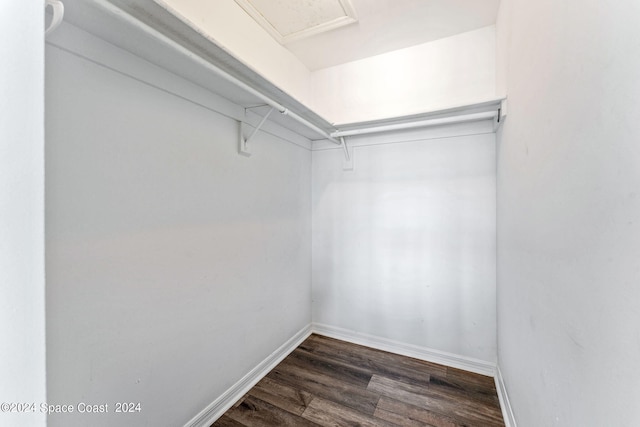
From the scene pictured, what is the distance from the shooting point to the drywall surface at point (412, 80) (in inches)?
76.2

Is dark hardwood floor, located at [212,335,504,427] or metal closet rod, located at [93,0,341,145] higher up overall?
metal closet rod, located at [93,0,341,145]

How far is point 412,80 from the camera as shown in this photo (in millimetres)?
2146

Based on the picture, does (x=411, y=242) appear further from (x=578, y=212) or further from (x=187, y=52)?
(x=187, y=52)

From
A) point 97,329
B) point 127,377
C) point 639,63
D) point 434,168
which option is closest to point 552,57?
point 639,63

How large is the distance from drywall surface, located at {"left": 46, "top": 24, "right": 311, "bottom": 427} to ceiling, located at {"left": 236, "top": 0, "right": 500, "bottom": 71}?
944 mm

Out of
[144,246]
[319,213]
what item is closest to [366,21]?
[319,213]

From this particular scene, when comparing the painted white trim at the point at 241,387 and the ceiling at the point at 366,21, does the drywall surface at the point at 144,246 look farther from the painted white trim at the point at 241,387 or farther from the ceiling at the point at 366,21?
the ceiling at the point at 366,21

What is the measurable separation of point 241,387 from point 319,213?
5.25 ft

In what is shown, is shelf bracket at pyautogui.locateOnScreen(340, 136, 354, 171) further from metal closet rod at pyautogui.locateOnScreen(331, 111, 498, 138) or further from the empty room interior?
metal closet rod at pyautogui.locateOnScreen(331, 111, 498, 138)

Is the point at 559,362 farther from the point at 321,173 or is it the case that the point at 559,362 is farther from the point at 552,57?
the point at 321,173

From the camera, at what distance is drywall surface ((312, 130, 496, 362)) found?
6.43 feet

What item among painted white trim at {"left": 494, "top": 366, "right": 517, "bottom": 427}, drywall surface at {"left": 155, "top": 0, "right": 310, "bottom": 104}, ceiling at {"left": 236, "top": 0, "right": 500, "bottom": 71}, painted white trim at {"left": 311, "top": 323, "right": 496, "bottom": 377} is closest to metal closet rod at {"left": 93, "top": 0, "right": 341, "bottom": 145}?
drywall surface at {"left": 155, "top": 0, "right": 310, "bottom": 104}

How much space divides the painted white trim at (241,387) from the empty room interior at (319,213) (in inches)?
0.7

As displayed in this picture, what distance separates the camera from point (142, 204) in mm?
1175
